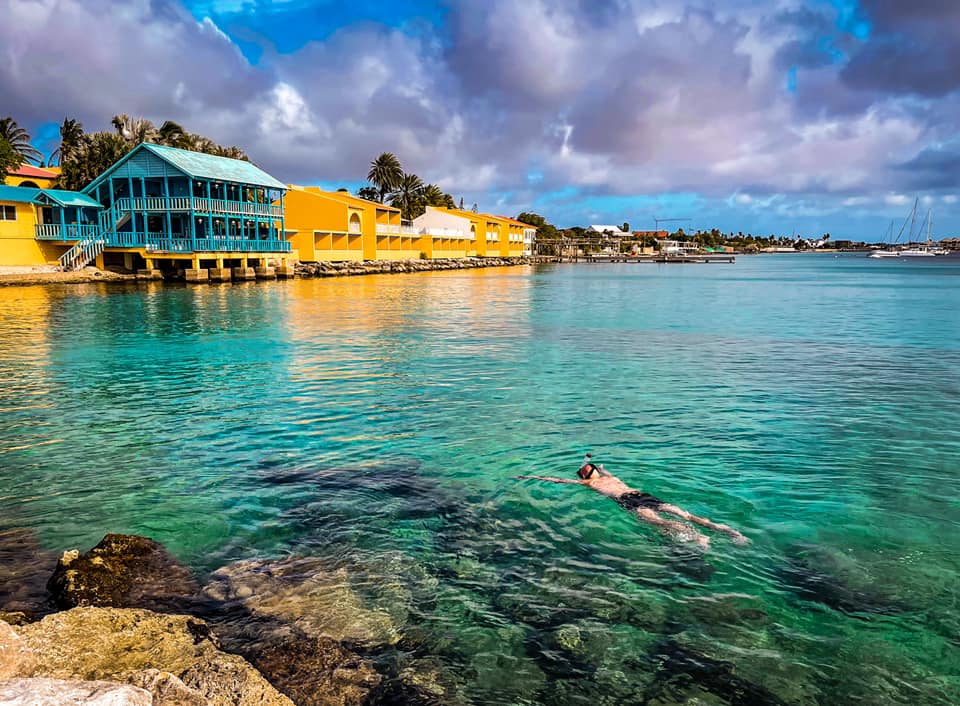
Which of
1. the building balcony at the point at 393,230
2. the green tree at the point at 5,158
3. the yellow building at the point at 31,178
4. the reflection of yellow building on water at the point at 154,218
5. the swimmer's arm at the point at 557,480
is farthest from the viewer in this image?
the building balcony at the point at 393,230

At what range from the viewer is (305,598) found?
5262 mm

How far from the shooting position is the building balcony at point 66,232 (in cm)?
4284

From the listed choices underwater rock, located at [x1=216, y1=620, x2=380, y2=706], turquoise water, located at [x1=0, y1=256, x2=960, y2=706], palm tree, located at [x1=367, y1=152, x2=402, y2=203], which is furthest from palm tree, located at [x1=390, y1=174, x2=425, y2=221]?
underwater rock, located at [x1=216, y1=620, x2=380, y2=706]

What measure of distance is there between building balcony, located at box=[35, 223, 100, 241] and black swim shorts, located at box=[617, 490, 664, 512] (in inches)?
1894

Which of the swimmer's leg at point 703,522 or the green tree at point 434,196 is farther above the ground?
the green tree at point 434,196

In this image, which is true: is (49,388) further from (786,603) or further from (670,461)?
(786,603)

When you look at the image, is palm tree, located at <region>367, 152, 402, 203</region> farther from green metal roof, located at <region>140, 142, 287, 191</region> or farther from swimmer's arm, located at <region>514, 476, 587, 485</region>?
swimmer's arm, located at <region>514, 476, 587, 485</region>

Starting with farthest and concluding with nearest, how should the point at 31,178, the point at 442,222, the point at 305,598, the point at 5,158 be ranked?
the point at 442,222, the point at 31,178, the point at 5,158, the point at 305,598

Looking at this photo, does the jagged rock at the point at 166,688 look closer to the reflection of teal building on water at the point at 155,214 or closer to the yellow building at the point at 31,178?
the reflection of teal building on water at the point at 155,214

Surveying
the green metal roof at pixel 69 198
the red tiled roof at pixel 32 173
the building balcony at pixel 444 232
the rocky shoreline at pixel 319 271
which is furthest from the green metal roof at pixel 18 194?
the building balcony at pixel 444 232

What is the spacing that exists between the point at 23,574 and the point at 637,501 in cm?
624

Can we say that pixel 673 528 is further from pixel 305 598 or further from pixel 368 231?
pixel 368 231

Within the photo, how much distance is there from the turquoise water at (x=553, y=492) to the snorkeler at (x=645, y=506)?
0.71 feet

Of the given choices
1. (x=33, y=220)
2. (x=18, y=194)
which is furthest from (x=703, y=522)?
(x=33, y=220)
